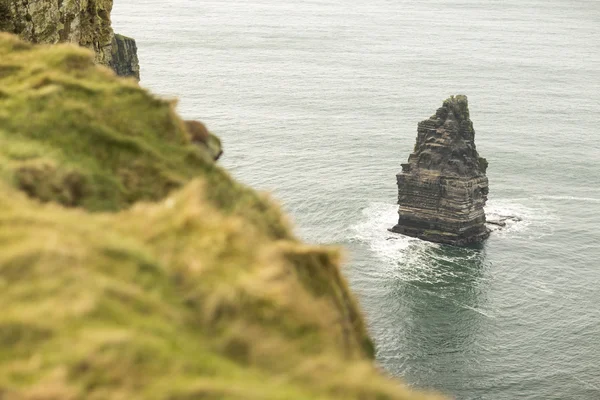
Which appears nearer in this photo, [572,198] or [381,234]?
[381,234]

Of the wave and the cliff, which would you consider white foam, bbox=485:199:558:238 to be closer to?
the wave

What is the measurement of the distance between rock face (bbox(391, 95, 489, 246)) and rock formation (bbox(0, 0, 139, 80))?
97.8 m

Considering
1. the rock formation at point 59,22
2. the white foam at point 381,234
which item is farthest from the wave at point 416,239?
the rock formation at point 59,22

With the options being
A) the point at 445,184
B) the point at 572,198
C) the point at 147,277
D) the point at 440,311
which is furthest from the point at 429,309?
the point at 147,277

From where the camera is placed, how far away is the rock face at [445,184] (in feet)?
458

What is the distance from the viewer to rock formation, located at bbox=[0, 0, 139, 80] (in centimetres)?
3006

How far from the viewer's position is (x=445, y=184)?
13975 centimetres

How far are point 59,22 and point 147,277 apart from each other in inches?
1003

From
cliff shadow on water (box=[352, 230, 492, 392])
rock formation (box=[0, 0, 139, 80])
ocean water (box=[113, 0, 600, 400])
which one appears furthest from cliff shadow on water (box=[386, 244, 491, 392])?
rock formation (box=[0, 0, 139, 80])

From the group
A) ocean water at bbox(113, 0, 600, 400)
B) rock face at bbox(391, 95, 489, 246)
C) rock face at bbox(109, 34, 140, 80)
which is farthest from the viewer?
rock face at bbox(391, 95, 489, 246)

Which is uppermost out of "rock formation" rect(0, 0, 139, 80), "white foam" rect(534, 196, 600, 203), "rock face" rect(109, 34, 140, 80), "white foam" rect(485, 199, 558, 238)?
"rock formation" rect(0, 0, 139, 80)

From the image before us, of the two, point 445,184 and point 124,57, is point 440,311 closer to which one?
point 445,184

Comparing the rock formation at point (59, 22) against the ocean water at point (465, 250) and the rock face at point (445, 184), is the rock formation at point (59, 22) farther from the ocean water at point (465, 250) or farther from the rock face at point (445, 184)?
the rock face at point (445, 184)

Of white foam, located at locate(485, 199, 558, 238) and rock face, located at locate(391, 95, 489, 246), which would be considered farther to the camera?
white foam, located at locate(485, 199, 558, 238)
